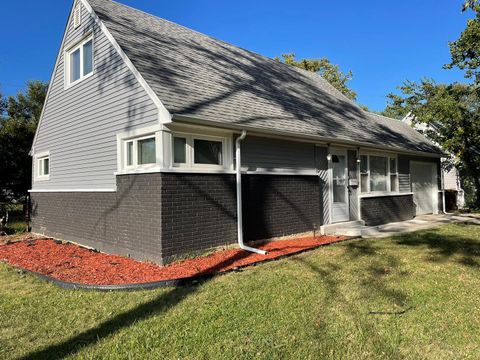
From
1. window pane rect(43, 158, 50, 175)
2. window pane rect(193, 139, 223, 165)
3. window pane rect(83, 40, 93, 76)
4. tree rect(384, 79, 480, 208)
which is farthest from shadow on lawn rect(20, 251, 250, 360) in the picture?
tree rect(384, 79, 480, 208)

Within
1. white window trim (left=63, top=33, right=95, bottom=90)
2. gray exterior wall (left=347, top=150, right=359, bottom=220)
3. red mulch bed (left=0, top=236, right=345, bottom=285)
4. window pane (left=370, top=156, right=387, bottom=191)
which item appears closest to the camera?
red mulch bed (left=0, top=236, right=345, bottom=285)

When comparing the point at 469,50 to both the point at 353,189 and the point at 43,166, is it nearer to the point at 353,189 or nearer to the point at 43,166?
the point at 353,189

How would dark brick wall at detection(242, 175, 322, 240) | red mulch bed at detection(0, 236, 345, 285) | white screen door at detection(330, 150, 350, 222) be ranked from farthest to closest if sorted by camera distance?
white screen door at detection(330, 150, 350, 222) → dark brick wall at detection(242, 175, 322, 240) → red mulch bed at detection(0, 236, 345, 285)

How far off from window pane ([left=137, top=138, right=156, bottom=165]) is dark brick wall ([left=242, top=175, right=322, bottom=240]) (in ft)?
6.97

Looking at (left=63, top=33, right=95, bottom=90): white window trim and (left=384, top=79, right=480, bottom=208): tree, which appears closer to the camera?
(left=63, top=33, right=95, bottom=90): white window trim

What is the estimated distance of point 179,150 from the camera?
24.7 ft

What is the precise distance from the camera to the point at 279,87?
41.0 ft

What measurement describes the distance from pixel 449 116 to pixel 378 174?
5812mm

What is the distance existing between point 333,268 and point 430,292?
1738 millimetres

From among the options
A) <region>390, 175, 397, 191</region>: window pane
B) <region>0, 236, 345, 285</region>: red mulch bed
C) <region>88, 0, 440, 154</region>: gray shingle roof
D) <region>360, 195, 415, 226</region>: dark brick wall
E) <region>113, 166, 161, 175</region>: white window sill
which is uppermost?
<region>88, 0, 440, 154</region>: gray shingle roof

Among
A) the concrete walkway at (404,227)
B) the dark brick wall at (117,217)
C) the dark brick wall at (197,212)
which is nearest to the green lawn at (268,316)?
the dark brick wall at (197,212)

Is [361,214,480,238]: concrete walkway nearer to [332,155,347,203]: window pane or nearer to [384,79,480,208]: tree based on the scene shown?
[332,155,347,203]: window pane

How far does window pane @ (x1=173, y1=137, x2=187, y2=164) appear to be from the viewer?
7.46 m

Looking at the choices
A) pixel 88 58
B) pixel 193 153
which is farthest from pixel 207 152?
pixel 88 58
